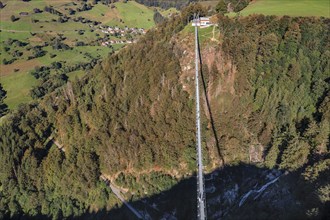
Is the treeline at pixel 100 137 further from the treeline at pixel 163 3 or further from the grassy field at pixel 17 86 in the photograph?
the treeline at pixel 163 3

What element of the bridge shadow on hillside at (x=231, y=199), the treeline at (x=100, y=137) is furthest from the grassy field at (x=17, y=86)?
the bridge shadow on hillside at (x=231, y=199)

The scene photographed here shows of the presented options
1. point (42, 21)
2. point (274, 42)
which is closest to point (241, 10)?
point (274, 42)

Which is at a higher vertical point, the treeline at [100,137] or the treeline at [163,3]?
the treeline at [163,3]

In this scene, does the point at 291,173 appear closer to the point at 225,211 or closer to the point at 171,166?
the point at 225,211

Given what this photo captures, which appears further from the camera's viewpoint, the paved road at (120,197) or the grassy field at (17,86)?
the grassy field at (17,86)

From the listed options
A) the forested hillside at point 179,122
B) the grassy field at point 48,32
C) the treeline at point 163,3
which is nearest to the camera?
the forested hillside at point 179,122

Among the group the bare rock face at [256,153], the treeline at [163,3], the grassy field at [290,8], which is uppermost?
the treeline at [163,3]
